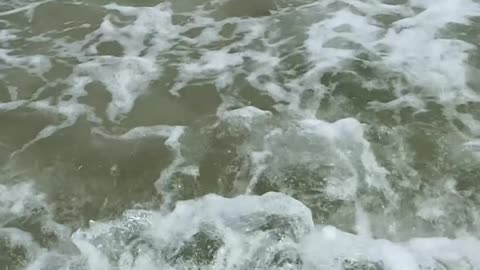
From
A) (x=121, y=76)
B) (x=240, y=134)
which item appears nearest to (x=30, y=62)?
(x=121, y=76)

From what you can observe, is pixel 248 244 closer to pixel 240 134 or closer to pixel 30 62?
pixel 240 134

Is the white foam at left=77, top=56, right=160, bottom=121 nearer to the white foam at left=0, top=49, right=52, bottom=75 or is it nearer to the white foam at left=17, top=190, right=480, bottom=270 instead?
the white foam at left=0, top=49, right=52, bottom=75

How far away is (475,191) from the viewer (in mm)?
3742

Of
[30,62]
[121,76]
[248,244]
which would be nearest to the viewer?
[248,244]

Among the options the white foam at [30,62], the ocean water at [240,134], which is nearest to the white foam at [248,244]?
Result: the ocean water at [240,134]

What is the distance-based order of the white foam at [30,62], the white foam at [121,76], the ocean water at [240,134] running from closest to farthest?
the ocean water at [240,134] < the white foam at [121,76] < the white foam at [30,62]

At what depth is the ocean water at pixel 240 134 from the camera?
3.49 meters

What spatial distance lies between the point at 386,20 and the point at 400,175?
2.07m

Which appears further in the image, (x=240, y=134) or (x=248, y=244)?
(x=240, y=134)

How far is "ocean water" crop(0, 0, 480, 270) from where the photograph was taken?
137 inches

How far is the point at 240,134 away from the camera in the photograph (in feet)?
13.9

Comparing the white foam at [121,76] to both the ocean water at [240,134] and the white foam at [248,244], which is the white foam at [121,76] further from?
the white foam at [248,244]

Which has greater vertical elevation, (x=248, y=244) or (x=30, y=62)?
(x=30, y=62)

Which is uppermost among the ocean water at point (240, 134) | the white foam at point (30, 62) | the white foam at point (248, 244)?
the white foam at point (30, 62)
